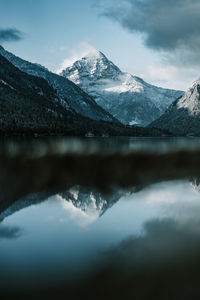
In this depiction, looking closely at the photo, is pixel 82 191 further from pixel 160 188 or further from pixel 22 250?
pixel 22 250

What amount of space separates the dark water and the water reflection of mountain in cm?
8

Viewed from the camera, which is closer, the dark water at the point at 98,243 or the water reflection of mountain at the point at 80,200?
the dark water at the point at 98,243

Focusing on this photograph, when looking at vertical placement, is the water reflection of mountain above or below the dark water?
above

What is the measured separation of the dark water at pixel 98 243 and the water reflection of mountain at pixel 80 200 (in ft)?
0.25

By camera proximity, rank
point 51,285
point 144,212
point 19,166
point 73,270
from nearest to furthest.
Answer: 1. point 51,285
2. point 73,270
3. point 144,212
4. point 19,166

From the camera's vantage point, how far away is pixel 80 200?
30953mm

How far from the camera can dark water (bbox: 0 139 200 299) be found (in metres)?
13.7

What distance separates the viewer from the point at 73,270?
49.9ft

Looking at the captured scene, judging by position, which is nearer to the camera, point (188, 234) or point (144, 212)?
point (188, 234)

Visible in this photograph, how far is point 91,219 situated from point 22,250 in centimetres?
757

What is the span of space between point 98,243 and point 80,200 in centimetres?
1218

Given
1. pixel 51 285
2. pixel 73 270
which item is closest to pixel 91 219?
pixel 73 270

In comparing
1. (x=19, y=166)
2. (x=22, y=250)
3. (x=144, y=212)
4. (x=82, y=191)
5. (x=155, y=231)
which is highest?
(x=19, y=166)

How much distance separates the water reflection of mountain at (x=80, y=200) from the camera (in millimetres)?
26931
